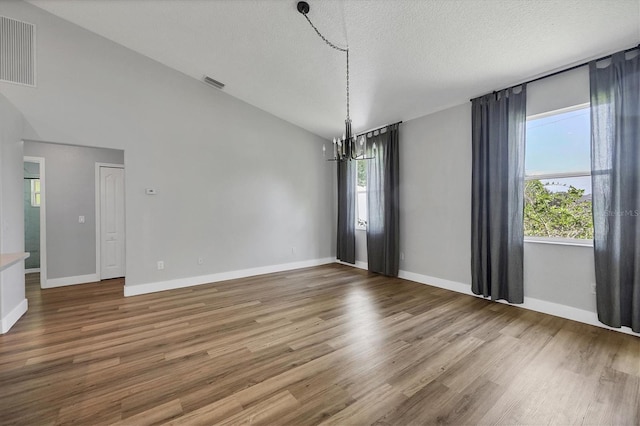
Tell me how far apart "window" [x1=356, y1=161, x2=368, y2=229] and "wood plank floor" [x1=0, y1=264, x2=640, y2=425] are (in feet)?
8.39

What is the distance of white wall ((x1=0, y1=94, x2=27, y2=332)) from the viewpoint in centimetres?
287

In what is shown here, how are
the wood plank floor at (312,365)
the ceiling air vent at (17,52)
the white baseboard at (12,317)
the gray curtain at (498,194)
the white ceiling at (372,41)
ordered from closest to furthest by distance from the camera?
the wood plank floor at (312,365), the white ceiling at (372,41), the white baseboard at (12,317), the ceiling air vent at (17,52), the gray curtain at (498,194)

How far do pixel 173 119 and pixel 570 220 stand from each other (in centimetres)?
588

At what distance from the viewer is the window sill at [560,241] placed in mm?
3045

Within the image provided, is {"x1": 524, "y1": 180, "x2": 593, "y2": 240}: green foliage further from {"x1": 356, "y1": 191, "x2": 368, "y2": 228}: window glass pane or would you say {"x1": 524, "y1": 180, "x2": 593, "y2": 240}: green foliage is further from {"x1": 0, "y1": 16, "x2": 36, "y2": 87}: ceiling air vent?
{"x1": 0, "y1": 16, "x2": 36, "y2": 87}: ceiling air vent

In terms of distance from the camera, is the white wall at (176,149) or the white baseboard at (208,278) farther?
the white baseboard at (208,278)

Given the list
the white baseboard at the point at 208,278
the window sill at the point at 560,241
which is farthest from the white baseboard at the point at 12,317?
the window sill at the point at 560,241

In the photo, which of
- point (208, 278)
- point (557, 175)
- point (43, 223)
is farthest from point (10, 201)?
point (557, 175)

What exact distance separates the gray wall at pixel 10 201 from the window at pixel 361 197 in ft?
17.4

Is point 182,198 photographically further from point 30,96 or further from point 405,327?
point 405,327

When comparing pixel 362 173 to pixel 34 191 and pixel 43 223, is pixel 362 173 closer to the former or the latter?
pixel 43 223

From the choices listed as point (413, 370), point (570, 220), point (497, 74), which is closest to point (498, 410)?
point (413, 370)

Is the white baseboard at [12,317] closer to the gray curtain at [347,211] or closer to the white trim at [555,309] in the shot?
the gray curtain at [347,211]

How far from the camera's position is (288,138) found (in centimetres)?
575
